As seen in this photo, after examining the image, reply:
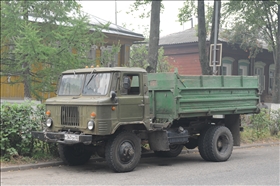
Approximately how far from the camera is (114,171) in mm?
9945

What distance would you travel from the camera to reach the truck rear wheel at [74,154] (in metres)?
10.7

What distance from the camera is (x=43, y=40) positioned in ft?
48.3

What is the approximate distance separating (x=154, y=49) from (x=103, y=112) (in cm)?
703

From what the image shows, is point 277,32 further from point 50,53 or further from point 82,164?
point 82,164

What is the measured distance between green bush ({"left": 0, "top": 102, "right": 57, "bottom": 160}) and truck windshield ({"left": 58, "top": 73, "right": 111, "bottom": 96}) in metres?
0.87

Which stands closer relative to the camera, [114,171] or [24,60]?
[114,171]

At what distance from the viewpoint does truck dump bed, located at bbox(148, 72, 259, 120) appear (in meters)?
10.8

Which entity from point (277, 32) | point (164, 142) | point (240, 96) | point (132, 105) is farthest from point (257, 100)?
point (277, 32)

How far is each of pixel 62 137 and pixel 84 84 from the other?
138 centimetres

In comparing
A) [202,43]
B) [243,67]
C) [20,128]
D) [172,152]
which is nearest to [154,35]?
[202,43]

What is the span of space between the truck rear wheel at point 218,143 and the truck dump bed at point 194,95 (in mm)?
512

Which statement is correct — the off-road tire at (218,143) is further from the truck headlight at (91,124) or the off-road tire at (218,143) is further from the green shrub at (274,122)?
the green shrub at (274,122)

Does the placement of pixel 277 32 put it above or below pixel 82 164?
above

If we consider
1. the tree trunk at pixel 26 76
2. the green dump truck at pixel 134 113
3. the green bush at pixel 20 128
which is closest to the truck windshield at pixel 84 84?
the green dump truck at pixel 134 113
